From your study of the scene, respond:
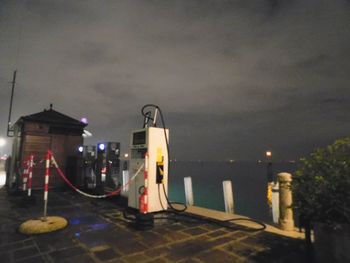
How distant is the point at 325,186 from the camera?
2627 millimetres

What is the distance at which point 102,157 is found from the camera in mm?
8750

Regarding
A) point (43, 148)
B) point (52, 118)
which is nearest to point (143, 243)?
point (43, 148)

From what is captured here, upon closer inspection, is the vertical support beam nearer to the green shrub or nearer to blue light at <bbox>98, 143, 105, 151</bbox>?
the green shrub

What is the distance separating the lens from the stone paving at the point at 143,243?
3121 millimetres

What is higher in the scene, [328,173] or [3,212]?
[328,173]

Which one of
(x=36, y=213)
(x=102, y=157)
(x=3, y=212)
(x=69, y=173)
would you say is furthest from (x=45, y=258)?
(x=69, y=173)

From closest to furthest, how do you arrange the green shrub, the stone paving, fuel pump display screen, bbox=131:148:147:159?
the green shrub < the stone paving < fuel pump display screen, bbox=131:148:147:159

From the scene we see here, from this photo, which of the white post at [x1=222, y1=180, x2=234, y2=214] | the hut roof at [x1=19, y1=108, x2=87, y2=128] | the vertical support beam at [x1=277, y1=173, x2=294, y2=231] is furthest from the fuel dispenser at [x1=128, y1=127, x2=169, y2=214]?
the hut roof at [x1=19, y1=108, x2=87, y2=128]

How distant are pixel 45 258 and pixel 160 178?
2935 mm

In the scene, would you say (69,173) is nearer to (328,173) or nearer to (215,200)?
(328,173)

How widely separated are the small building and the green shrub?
8.83m

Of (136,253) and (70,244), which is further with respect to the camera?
(70,244)

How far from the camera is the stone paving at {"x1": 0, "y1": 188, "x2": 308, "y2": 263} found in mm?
3121

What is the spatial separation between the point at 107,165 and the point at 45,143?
266cm
